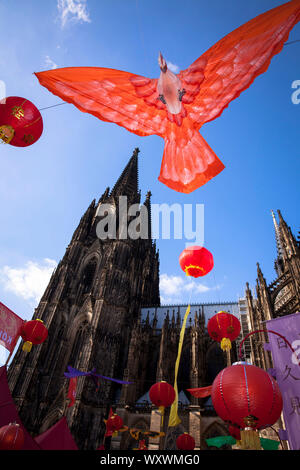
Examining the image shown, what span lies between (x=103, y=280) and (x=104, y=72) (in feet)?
64.9

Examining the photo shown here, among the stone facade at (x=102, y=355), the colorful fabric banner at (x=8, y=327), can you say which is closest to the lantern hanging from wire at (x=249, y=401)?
the colorful fabric banner at (x=8, y=327)

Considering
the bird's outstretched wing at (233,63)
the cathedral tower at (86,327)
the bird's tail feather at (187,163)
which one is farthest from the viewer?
the cathedral tower at (86,327)

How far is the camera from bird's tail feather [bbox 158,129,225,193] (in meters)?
5.32

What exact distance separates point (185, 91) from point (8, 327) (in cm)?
866

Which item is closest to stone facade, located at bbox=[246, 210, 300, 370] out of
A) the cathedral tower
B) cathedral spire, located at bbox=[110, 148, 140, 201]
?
the cathedral tower

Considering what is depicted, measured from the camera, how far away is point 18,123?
4688 millimetres

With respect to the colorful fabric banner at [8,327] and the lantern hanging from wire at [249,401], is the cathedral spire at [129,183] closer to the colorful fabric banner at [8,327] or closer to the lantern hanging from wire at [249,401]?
the colorful fabric banner at [8,327]

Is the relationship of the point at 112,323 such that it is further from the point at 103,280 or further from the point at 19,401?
the point at 19,401

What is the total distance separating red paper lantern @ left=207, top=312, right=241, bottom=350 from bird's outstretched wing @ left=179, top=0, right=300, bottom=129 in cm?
607

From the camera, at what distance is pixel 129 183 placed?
36.5 meters

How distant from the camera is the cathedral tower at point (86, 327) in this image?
58.0 feet

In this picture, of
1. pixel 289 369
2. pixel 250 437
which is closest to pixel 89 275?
pixel 289 369

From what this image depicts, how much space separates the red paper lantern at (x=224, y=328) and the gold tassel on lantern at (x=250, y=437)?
4.29 m
